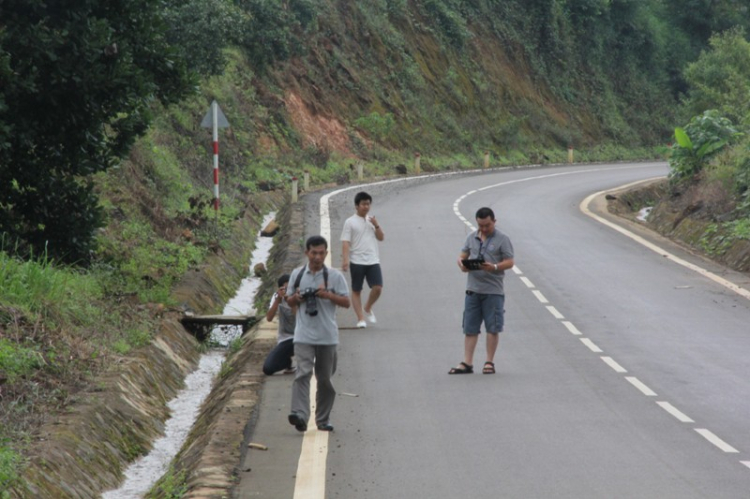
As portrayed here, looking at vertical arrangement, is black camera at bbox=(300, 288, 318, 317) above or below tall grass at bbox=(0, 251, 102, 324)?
above

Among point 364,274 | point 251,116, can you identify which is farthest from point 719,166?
point 251,116

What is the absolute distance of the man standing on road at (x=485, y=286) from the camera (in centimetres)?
1318

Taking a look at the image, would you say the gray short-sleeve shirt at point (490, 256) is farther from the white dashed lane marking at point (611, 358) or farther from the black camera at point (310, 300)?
the black camera at point (310, 300)

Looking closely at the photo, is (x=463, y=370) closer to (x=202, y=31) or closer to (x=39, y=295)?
(x=39, y=295)

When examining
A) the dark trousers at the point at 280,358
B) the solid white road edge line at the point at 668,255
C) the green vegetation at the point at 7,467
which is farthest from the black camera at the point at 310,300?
the solid white road edge line at the point at 668,255

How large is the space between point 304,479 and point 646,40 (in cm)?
7663

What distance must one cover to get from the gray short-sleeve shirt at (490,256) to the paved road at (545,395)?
100cm

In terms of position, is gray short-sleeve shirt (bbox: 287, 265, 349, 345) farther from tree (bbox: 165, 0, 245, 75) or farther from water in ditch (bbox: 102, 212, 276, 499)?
tree (bbox: 165, 0, 245, 75)

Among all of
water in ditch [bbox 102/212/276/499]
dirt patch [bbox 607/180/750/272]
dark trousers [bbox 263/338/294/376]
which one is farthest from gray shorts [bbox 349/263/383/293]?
dirt patch [bbox 607/180/750/272]

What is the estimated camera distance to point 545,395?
12.0 m

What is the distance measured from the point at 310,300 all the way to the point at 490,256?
3678 millimetres

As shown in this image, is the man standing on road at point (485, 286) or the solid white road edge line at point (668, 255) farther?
the solid white road edge line at point (668, 255)

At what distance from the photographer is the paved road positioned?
8.92 m

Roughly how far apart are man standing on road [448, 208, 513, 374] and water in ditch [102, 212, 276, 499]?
10.5ft
